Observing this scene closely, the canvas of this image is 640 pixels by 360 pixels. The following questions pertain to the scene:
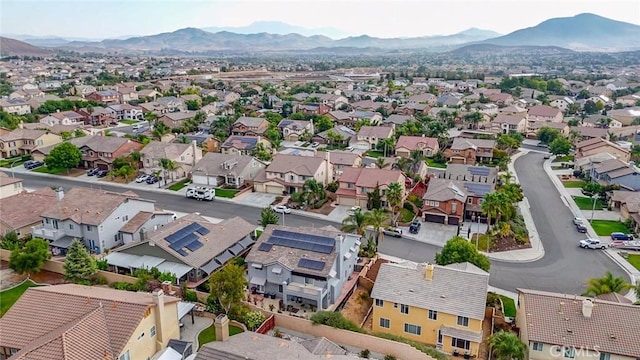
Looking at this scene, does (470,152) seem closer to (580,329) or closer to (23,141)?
(580,329)

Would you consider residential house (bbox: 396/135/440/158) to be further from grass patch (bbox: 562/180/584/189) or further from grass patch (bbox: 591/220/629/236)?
grass patch (bbox: 591/220/629/236)

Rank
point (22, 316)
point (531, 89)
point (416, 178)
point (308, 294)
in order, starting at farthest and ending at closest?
point (531, 89)
point (416, 178)
point (308, 294)
point (22, 316)

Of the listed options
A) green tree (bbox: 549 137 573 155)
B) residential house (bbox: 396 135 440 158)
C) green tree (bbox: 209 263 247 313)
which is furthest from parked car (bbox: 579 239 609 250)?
green tree (bbox: 549 137 573 155)

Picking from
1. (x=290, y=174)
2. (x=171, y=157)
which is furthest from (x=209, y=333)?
(x=171, y=157)

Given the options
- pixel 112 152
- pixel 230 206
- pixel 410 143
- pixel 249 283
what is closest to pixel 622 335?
pixel 249 283

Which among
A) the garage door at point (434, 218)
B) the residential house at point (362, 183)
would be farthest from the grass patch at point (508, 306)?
the residential house at point (362, 183)

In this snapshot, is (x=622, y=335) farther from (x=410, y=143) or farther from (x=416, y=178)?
(x=410, y=143)

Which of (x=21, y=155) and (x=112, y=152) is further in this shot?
(x=21, y=155)
